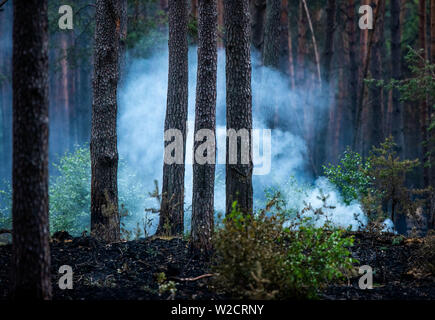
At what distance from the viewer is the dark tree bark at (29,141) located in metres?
3.90

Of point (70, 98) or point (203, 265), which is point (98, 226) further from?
point (70, 98)

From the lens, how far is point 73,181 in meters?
12.5

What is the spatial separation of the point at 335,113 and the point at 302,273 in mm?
27480

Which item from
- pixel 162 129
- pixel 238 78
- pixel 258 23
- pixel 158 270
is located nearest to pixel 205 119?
pixel 238 78

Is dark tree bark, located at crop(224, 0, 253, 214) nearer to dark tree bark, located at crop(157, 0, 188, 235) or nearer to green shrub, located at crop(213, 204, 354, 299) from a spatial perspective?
green shrub, located at crop(213, 204, 354, 299)

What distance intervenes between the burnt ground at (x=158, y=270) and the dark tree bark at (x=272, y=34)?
753 cm

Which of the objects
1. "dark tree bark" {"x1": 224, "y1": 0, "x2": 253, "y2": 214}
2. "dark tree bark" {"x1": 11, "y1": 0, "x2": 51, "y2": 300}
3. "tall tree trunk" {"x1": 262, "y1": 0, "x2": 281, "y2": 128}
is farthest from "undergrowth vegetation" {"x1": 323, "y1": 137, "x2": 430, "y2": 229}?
"dark tree bark" {"x1": 11, "y1": 0, "x2": 51, "y2": 300}

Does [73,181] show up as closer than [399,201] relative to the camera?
No

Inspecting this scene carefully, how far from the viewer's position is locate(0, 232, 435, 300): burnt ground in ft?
17.0

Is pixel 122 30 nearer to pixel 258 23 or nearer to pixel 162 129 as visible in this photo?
pixel 258 23

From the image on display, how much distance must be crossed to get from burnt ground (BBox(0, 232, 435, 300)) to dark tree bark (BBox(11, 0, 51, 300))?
0.96m

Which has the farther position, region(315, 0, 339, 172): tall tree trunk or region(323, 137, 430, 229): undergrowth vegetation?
region(315, 0, 339, 172): tall tree trunk

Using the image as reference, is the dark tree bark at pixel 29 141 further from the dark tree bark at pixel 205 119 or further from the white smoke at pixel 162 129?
the white smoke at pixel 162 129
